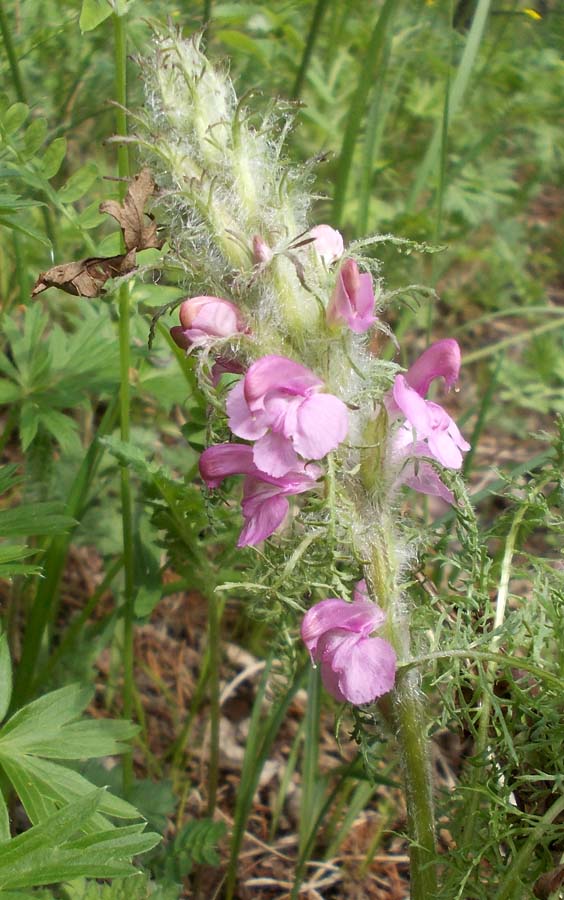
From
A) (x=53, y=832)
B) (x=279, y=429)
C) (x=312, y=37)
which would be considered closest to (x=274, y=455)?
(x=279, y=429)

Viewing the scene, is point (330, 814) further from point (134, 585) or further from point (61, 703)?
point (61, 703)

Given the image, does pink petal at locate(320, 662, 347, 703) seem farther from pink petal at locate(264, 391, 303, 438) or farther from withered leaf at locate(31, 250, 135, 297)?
withered leaf at locate(31, 250, 135, 297)

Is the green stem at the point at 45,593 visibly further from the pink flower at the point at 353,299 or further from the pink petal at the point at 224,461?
the pink flower at the point at 353,299

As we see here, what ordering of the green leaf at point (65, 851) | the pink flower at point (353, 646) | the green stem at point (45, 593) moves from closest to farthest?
the green leaf at point (65, 851), the pink flower at point (353, 646), the green stem at point (45, 593)

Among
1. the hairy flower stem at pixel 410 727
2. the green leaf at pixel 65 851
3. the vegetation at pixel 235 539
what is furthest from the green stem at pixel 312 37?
the green leaf at pixel 65 851

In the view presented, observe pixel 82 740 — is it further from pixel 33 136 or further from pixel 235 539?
pixel 33 136

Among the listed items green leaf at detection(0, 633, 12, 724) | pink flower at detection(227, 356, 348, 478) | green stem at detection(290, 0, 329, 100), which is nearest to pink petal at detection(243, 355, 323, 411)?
pink flower at detection(227, 356, 348, 478)
